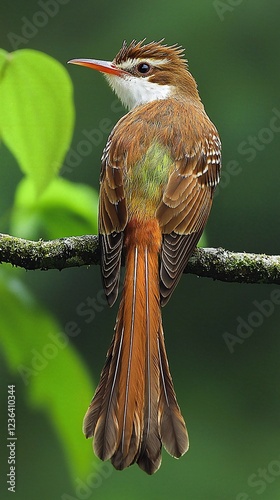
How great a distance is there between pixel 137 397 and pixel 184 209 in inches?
33.2

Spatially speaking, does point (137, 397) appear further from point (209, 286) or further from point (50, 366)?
point (209, 286)

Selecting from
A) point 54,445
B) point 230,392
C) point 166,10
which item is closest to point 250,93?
point 166,10

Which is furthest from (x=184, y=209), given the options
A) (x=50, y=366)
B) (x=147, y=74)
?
(x=50, y=366)

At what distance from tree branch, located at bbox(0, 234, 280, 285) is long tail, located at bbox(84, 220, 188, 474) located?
0.61 feet

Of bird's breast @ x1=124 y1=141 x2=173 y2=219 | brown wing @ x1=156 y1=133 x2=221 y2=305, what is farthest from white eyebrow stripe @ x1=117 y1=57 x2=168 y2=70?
bird's breast @ x1=124 y1=141 x2=173 y2=219

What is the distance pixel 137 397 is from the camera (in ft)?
7.13

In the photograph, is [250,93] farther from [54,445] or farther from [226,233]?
[54,445]

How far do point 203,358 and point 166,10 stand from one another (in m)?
2.26

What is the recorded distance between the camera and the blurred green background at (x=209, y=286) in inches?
207

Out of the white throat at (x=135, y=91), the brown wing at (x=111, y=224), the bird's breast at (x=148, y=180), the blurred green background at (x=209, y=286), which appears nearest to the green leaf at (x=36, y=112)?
the brown wing at (x=111, y=224)

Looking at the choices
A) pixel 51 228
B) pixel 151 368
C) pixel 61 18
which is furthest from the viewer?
pixel 61 18

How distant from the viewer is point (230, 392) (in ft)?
19.1

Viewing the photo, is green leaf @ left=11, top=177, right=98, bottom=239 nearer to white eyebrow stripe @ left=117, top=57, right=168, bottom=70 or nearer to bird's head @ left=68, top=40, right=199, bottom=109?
bird's head @ left=68, top=40, right=199, bottom=109

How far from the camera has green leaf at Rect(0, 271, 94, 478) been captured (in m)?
1.60
